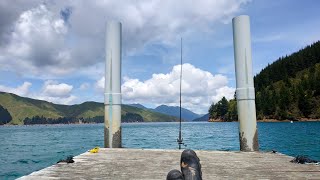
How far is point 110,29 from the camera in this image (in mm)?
14844

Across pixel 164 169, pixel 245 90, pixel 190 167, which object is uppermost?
pixel 245 90

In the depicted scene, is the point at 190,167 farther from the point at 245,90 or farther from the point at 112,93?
the point at 112,93

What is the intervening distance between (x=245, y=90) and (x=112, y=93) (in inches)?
248

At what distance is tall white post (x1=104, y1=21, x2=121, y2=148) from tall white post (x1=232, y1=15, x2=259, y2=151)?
18.9ft

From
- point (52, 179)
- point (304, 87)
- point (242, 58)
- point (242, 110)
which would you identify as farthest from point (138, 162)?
point (304, 87)

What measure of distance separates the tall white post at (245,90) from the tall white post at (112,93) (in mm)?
5767

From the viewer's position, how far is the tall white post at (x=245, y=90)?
41.4 feet

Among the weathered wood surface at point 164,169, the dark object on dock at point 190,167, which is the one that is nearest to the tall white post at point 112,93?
the weathered wood surface at point 164,169

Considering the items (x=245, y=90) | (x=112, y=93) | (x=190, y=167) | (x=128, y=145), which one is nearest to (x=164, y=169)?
(x=190, y=167)

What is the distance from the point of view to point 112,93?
46.7 ft

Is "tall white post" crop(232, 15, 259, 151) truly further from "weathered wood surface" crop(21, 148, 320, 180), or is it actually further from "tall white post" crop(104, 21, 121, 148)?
"tall white post" crop(104, 21, 121, 148)

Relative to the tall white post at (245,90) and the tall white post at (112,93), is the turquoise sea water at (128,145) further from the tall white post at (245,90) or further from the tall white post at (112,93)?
the tall white post at (245,90)

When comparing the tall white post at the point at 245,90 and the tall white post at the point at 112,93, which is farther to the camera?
the tall white post at the point at 112,93

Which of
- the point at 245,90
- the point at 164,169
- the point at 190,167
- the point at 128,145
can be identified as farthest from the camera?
the point at 128,145
